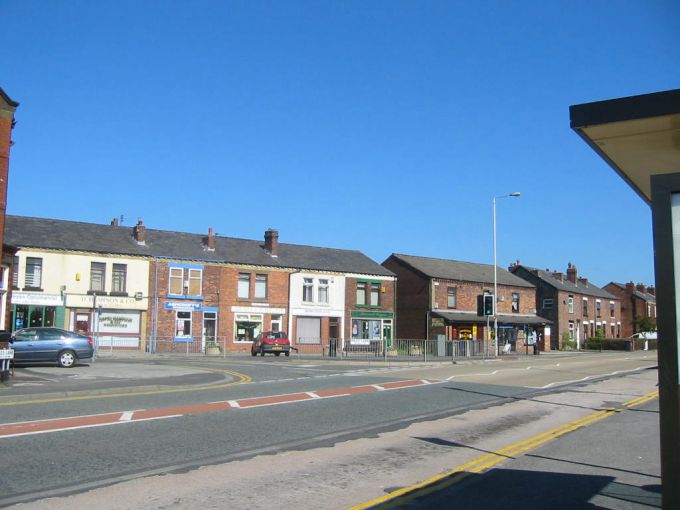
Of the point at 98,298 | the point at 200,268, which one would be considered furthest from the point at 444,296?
the point at 98,298

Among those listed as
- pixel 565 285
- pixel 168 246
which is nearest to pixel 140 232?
pixel 168 246

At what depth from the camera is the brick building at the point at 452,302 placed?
166 ft

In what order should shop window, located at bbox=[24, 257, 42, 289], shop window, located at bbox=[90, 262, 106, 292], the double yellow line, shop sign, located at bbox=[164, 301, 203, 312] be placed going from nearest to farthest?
1. the double yellow line
2. shop window, located at bbox=[24, 257, 42, 289]
3. shop window, located at bbox=[90, 262, 106, 292]
4. shop sign, located at bbox=[164, 301, 203, 312]

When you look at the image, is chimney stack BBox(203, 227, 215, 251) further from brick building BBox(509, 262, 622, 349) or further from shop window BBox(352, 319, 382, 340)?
brick building BBox(509, 262, 622, 349)

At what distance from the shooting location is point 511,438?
1105 centimetres

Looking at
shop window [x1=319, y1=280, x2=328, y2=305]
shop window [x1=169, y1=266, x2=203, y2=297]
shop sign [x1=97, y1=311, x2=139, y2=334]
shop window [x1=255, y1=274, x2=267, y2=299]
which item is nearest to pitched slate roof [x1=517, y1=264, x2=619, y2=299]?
shop window [x1=319, y1=280, x2=328, y2=305]

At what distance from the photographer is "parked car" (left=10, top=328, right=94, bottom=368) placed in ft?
77.0

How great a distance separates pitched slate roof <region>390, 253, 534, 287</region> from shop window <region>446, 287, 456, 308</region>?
0.96m

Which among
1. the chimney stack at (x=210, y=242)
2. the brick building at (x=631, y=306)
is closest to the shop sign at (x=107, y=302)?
the chimney stack at (x=210, y=242)

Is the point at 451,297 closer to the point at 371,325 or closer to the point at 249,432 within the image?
the point at 371,325

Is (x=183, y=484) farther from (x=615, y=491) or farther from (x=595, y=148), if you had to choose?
(x=595, y=148)

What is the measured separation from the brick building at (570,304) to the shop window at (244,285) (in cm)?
3274

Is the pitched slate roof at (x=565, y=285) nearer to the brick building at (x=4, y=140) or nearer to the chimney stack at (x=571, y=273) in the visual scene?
the chimney stack at (x=571, y=273)

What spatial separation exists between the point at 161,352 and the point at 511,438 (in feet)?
108
